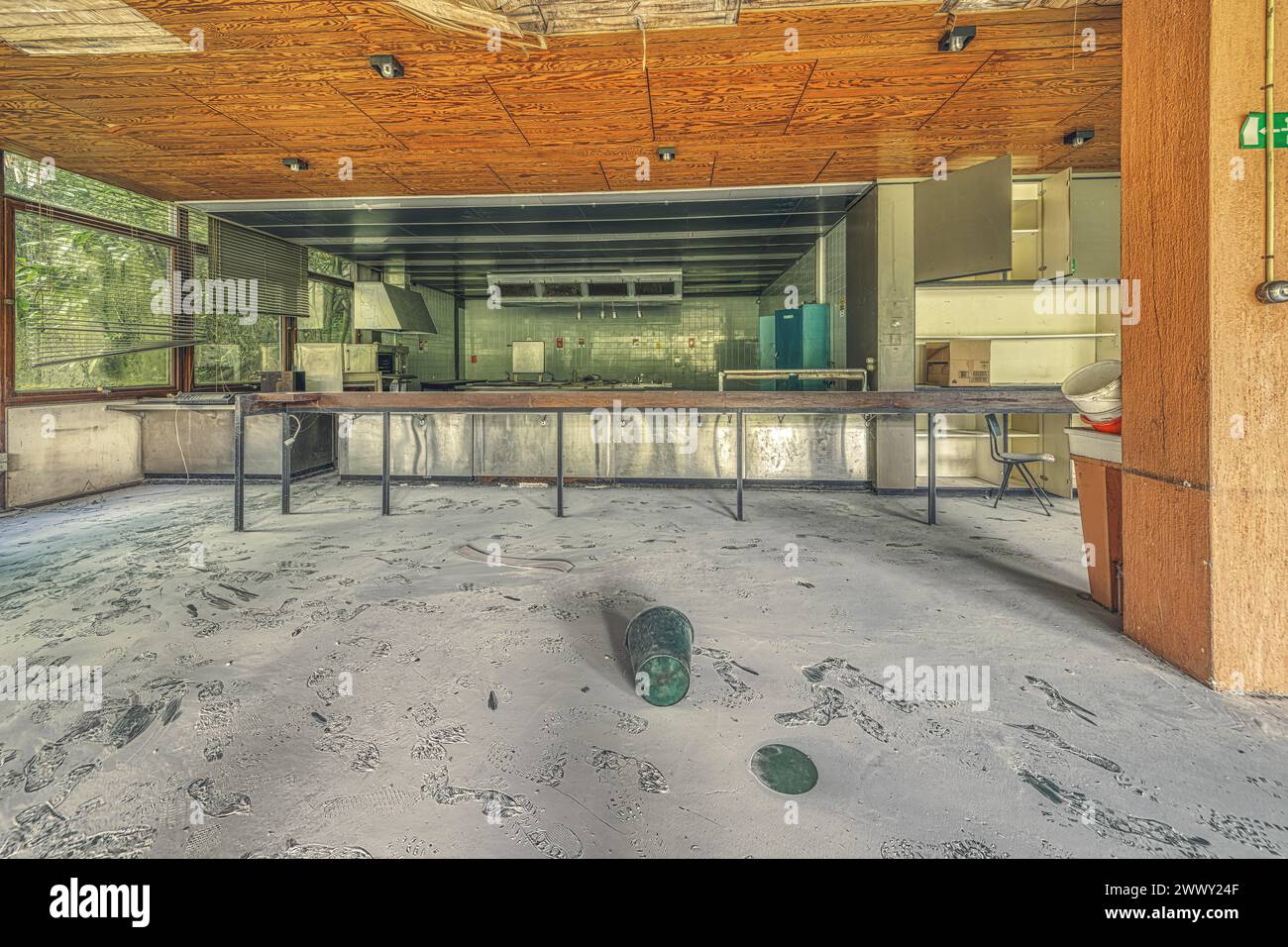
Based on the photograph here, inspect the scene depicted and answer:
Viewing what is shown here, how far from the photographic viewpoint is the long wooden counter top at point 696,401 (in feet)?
14.8

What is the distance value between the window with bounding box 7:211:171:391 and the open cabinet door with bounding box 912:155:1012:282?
7187mm

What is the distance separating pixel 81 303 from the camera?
5539mm

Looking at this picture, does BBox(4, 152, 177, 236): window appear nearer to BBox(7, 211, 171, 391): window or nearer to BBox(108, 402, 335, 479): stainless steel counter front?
BBox(7, 211, 171, 391): window

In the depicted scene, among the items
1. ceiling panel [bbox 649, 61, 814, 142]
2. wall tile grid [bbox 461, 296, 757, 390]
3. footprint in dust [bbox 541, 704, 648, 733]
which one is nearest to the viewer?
footprint in dust [bbox 541, 704, 648, 733]

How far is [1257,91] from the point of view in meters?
2.08

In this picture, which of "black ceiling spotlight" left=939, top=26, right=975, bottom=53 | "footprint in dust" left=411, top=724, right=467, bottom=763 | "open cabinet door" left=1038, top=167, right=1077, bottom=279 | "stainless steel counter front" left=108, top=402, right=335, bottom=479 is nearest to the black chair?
"open cabinet door" left=1038, top=167, right=1077, bottom=279

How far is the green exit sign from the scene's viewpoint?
206cm

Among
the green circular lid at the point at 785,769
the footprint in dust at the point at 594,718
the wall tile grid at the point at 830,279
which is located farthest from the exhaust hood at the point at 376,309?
the green circular lid at the point at 785,769

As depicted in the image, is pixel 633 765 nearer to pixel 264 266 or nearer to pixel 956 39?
pixel 956 39

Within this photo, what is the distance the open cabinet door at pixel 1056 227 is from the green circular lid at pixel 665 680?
483 centimetres

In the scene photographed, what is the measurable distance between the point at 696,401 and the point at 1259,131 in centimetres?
327

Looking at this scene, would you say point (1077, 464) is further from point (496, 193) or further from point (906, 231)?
point (496, 193)

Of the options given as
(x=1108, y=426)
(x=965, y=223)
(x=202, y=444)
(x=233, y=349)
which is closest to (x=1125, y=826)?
(x=1108, y=426)

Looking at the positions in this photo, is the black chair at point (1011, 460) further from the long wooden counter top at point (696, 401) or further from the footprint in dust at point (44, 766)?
the footprint in dust at point (44, 766)
